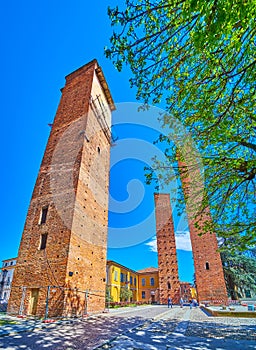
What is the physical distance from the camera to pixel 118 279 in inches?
1148

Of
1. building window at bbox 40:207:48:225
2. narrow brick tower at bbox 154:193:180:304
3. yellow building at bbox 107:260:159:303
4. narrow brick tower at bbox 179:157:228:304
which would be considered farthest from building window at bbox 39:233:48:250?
narrow brick tower at bbox 154:193:180:304

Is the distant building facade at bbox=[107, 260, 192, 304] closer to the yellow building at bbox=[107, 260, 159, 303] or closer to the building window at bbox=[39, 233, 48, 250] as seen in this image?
the yellow building at bbox=[107, 260, 159, 303]

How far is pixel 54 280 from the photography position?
29.7 ft

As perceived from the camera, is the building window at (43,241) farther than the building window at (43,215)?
No

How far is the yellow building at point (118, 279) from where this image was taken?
26487 millimetres

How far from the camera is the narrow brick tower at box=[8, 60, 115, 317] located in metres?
9.30

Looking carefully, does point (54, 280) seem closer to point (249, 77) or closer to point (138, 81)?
point (138, 81)

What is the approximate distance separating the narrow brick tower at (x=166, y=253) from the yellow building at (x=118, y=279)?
5858 millimetres

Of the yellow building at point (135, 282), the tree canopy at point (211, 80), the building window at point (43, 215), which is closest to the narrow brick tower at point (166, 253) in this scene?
the yellow building at point (135, 282)

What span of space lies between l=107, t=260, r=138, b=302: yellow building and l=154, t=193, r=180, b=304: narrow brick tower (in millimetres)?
5858

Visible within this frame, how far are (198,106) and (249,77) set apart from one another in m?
1.05

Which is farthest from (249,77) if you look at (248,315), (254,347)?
(248,315)

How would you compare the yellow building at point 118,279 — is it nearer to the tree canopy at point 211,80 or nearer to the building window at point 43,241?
the building window at point 43,241

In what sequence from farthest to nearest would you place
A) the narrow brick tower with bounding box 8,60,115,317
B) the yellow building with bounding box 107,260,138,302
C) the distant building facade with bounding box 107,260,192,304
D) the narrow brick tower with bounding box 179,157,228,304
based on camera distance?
the distant building facade with bounding box 107,260,192,304 → the yellow building with bounding box 107,260,138,302 → the narrow brick tower with bounding box 179,157,228,304 → the narrow brick tower with bounding box 8,60,115,317
